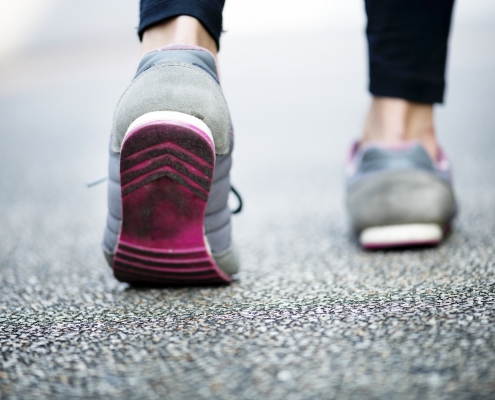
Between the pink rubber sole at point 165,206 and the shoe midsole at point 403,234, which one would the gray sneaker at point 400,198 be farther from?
the pink rubber sole at point 165,206

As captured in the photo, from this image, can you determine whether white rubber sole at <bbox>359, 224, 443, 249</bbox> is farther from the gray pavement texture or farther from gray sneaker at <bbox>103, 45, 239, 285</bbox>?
gray sneaker at <bbox>103, 45, 239, 285</bbox>

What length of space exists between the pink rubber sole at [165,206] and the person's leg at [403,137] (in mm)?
292

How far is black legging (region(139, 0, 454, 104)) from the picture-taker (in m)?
0.95

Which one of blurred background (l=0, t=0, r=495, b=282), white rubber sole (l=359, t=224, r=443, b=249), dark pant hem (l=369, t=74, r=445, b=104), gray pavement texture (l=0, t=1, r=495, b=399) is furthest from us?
blurred background (l=0, t=0, r=495, b=282)

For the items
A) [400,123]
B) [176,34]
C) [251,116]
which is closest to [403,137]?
[400,123]

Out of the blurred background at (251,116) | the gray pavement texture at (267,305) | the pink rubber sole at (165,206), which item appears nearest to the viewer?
the gray pavement texture at (267,305)

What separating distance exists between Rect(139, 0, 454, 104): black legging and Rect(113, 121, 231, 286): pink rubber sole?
0.46 meters

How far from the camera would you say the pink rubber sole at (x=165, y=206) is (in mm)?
606

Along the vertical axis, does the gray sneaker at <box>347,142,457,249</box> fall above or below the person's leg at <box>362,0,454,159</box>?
below

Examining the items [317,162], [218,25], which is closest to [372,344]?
[218,25]

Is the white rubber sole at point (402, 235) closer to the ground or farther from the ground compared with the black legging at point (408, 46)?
closer to the ground

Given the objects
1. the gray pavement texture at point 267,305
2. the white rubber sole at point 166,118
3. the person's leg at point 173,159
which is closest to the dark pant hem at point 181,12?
the person's leg at point 173,159

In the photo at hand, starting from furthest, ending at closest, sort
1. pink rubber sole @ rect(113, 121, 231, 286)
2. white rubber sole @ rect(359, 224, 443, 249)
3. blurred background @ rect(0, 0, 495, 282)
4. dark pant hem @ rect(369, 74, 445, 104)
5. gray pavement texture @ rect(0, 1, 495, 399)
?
1. blurred background @ rect(0, 0, 495, 282)
2. dark pant hem @ rect(369, 74, 445, 104)
3. white rubber sole @ rect(359, 224, 443, 249)
4. pink rubber sole @ rect(113, 121, 231, 286)
5. gray pavement texture @ rect(0, 1, 495, 399)

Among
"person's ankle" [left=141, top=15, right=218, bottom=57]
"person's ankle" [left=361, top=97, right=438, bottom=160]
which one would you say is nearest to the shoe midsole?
"person's ankle" [left=361, top=97, right=438, bottom=160]
